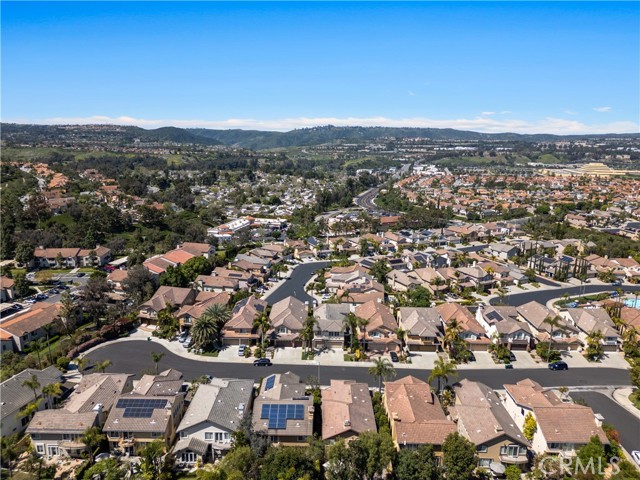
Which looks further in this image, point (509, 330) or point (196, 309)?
point (196, 309)

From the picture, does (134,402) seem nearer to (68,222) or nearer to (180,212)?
(68,222)

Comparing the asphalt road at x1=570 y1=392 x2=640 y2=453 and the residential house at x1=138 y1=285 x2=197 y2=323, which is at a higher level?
the residential house at x1=138 y1=285 x2=197 y2=323

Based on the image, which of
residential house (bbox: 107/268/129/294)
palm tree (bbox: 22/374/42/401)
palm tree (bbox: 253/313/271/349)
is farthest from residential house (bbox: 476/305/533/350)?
residential house (bbox: 107/268/129/294)

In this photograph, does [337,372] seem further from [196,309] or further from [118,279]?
[118,279]

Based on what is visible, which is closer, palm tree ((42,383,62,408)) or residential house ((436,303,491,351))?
palm tree ((42,383,62,408))

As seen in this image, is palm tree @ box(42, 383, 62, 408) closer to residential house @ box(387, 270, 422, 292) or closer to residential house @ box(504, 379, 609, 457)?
residential house @ box(504, 379, 609, 457)

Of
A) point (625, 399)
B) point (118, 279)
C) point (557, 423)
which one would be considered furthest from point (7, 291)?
point (625, 399)

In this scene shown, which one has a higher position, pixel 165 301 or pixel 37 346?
pixel 165 301

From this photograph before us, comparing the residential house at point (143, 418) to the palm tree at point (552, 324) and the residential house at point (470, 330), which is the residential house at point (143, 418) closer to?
the residential house at point (470, 330)
